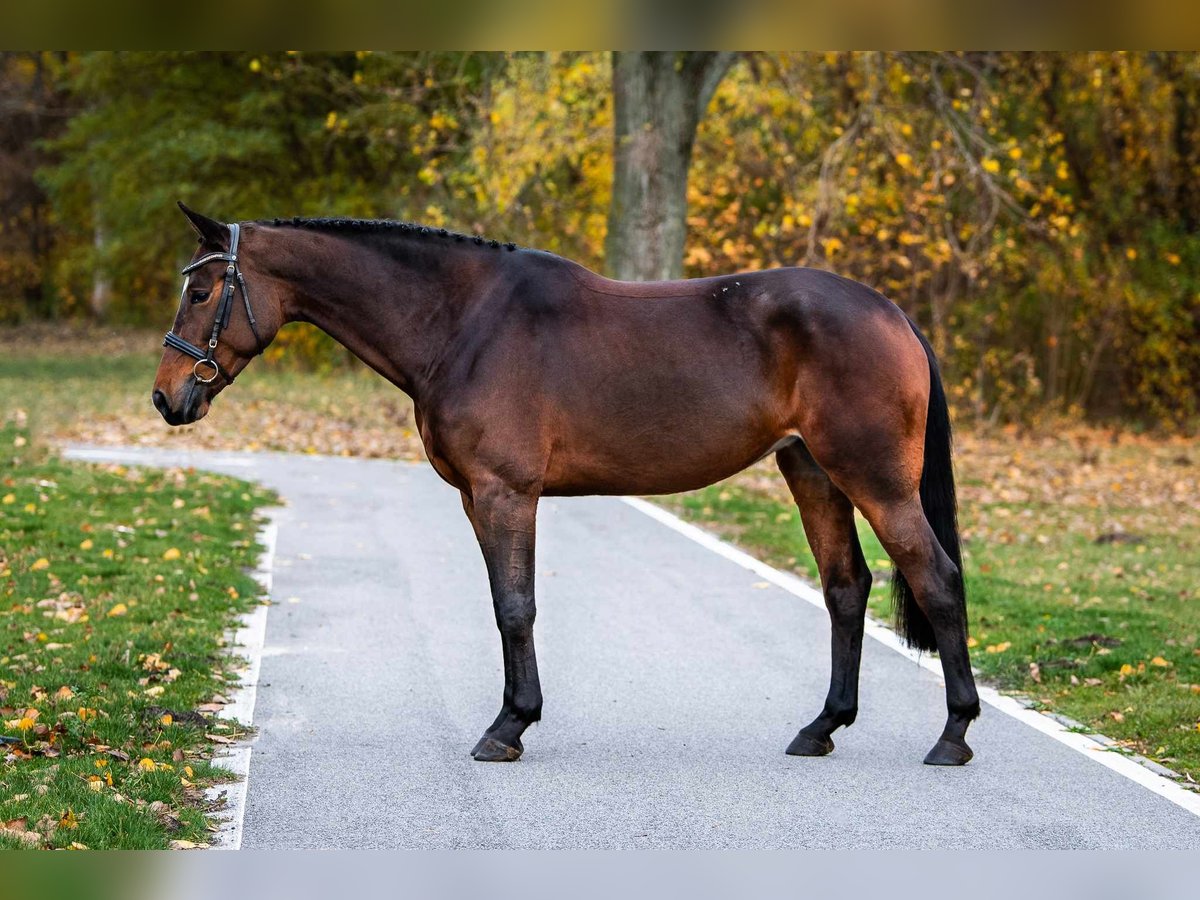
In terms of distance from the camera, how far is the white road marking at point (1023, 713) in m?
6.08

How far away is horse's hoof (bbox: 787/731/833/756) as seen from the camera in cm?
673

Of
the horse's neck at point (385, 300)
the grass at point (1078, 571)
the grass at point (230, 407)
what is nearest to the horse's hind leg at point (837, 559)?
the grass at point (1078, 571)

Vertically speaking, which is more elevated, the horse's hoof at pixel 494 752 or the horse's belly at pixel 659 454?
the horse's belly at pixel 659 454

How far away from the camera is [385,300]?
677 centimetres

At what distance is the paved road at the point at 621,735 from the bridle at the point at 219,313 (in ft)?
5.39

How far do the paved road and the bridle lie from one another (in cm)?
164

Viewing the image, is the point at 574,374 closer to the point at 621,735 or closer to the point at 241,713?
the point at 621,735

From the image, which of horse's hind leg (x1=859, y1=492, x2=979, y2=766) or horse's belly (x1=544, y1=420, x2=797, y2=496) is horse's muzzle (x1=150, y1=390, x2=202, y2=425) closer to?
horse's belly (x1=544, y1=420, x2=797, y2=496)

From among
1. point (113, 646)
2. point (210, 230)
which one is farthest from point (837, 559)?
point (113, 646)

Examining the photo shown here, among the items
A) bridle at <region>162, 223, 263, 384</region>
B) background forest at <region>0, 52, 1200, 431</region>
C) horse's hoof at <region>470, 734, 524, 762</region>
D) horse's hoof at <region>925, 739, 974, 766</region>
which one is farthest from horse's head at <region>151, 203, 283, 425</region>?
background forest at <region>0, 52, 1200, 431</region>

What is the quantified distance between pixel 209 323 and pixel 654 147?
12468 millimetres

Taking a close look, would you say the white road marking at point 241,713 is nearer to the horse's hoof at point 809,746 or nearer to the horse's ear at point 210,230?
the horse's ear at point 210,230
